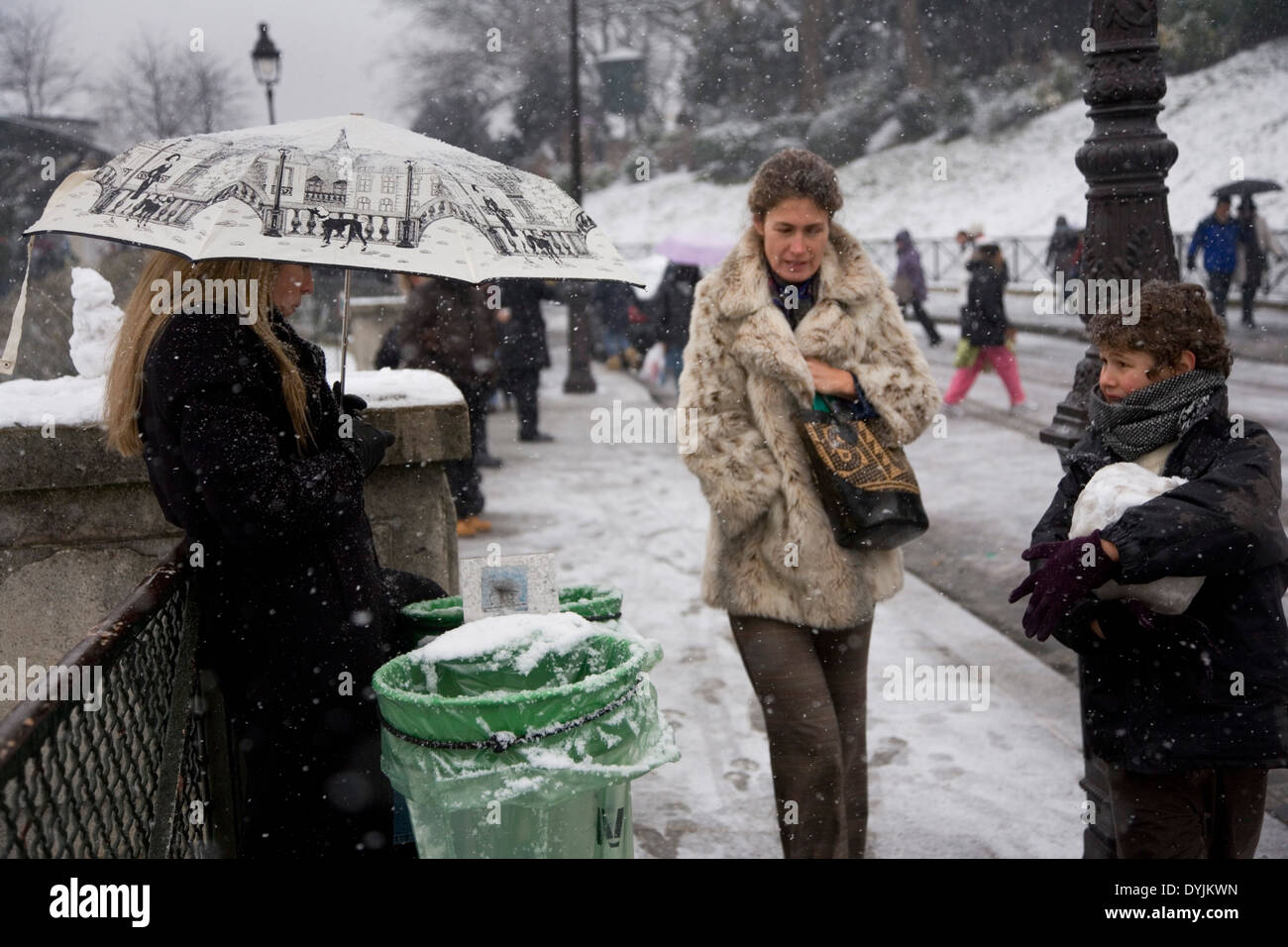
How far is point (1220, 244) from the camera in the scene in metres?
18.3

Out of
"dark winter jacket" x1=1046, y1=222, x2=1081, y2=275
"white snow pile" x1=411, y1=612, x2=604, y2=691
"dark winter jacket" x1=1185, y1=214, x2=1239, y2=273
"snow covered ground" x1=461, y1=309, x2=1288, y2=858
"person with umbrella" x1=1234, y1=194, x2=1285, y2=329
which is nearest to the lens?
"white snow pile" x1=411, y1=612, x2=604, y2=691

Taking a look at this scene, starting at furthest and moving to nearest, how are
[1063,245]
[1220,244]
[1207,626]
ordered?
[1063,245], [1220,244], [1207,626]

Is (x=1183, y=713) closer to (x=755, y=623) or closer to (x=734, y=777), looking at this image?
(x=755, y=623)

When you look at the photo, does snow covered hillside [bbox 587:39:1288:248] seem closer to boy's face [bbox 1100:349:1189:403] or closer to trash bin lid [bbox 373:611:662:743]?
boy's face [bbox 1100:349:1189:403]

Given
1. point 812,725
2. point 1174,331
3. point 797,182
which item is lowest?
point 812,725

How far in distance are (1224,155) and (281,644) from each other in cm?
3541

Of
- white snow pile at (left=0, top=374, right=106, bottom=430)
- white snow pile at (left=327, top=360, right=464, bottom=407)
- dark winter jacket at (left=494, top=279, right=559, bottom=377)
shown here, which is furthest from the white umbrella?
dark winter jacket at (left=494, top=279, right=559, bottom=377)

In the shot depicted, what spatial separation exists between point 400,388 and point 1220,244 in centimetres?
1745

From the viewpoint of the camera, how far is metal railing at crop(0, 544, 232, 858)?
5.57 feet

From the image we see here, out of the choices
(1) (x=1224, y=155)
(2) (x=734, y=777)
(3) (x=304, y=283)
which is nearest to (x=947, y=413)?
(2) (x=734, y=777)

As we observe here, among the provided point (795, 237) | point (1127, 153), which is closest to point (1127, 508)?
point (795, 237)

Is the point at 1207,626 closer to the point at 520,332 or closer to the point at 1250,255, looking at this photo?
the point at 520,332

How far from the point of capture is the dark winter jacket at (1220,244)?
1827 cm

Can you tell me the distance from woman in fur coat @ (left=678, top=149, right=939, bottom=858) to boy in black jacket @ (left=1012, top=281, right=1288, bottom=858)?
63 centimetres
